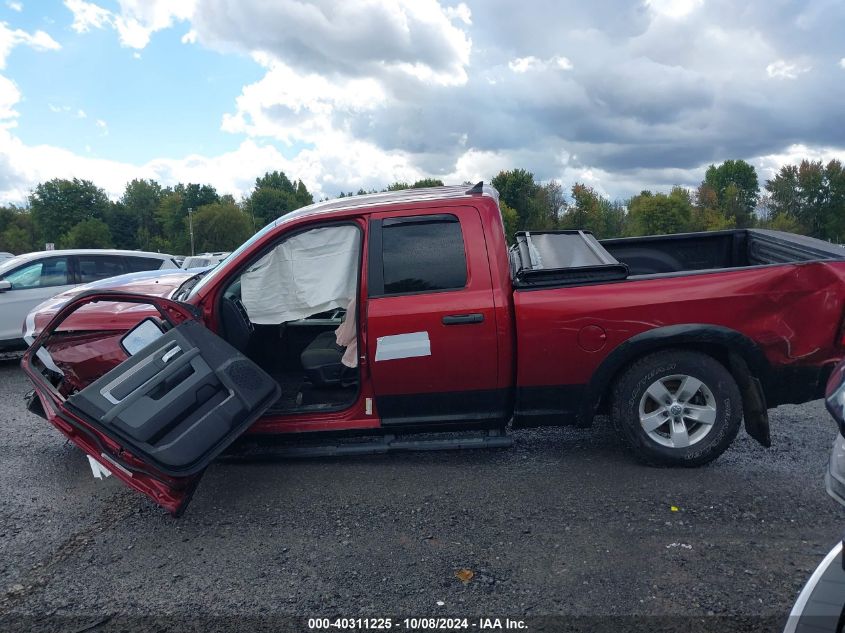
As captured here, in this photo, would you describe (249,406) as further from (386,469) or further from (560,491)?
(560,491)

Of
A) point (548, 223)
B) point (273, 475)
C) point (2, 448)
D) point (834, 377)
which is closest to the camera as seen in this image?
point (834, 377)

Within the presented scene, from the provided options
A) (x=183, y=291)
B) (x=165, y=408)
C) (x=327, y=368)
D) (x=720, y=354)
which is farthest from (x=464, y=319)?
(x=183, y=291)

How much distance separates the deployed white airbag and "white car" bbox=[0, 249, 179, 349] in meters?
5.49

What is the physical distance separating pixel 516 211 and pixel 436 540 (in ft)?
257

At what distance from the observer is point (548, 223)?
79625 mm

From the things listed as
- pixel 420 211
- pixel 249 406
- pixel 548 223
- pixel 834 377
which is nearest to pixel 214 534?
pixel 249 406

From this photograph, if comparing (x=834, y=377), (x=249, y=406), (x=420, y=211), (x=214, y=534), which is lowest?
(x=214, y=534)

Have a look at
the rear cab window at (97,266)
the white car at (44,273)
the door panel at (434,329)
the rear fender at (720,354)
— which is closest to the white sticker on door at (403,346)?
the door panel at (434,329)

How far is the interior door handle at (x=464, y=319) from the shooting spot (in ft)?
12.8

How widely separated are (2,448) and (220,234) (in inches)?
3141

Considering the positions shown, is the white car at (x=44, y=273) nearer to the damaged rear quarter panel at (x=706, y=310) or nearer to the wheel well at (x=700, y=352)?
the damaged rear quarter panel at (x=706, y=310)

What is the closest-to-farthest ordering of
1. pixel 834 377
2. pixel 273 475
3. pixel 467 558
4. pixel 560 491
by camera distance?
pixel 834 377
pixel 467 558
pixel 560 491
pixel 273 475

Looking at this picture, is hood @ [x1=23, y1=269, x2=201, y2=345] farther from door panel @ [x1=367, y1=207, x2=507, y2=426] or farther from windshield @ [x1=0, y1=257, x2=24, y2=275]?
windshield @ [x1=0, y1=257, x2=24, y2=275]

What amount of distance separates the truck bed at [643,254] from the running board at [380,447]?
1.07 metres
